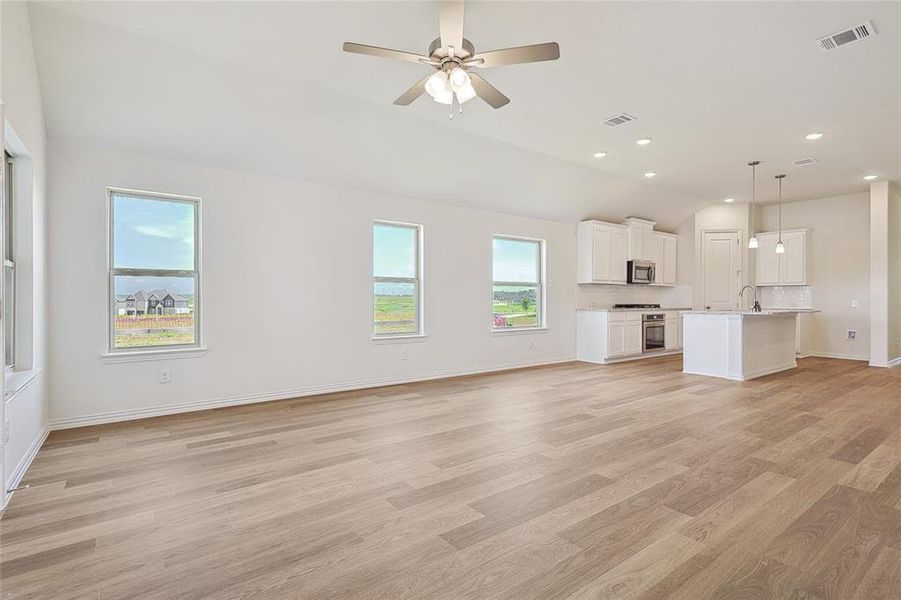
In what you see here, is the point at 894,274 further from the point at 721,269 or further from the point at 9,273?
the point at 9,273

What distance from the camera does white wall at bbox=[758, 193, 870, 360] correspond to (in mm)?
8078

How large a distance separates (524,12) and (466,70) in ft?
1.76

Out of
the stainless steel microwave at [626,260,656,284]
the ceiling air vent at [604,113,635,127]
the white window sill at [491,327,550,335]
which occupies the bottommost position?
the white window sill at [491,327,550,335]

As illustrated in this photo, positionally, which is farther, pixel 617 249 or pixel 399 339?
pixel 617 249

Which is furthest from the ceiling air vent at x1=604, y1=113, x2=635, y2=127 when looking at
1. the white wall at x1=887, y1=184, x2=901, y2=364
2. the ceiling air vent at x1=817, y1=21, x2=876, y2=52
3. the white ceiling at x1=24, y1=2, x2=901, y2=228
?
the white wall at x1=887, y1=184, x2=901, y2=364

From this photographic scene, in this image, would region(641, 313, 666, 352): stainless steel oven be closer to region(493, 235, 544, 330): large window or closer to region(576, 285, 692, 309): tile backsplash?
region(576, 285, 692, 309): tile backsplash

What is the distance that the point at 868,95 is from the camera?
414 cm

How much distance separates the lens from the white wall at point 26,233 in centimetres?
271

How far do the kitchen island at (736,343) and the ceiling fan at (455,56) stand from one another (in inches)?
198

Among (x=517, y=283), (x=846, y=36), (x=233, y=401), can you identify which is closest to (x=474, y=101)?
(x=846, y=36)

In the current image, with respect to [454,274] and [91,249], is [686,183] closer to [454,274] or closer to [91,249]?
[454,274]

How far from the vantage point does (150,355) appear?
4352 millimetres

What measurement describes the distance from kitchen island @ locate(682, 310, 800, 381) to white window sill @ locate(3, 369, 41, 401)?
716cm

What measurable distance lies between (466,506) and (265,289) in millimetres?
3439
